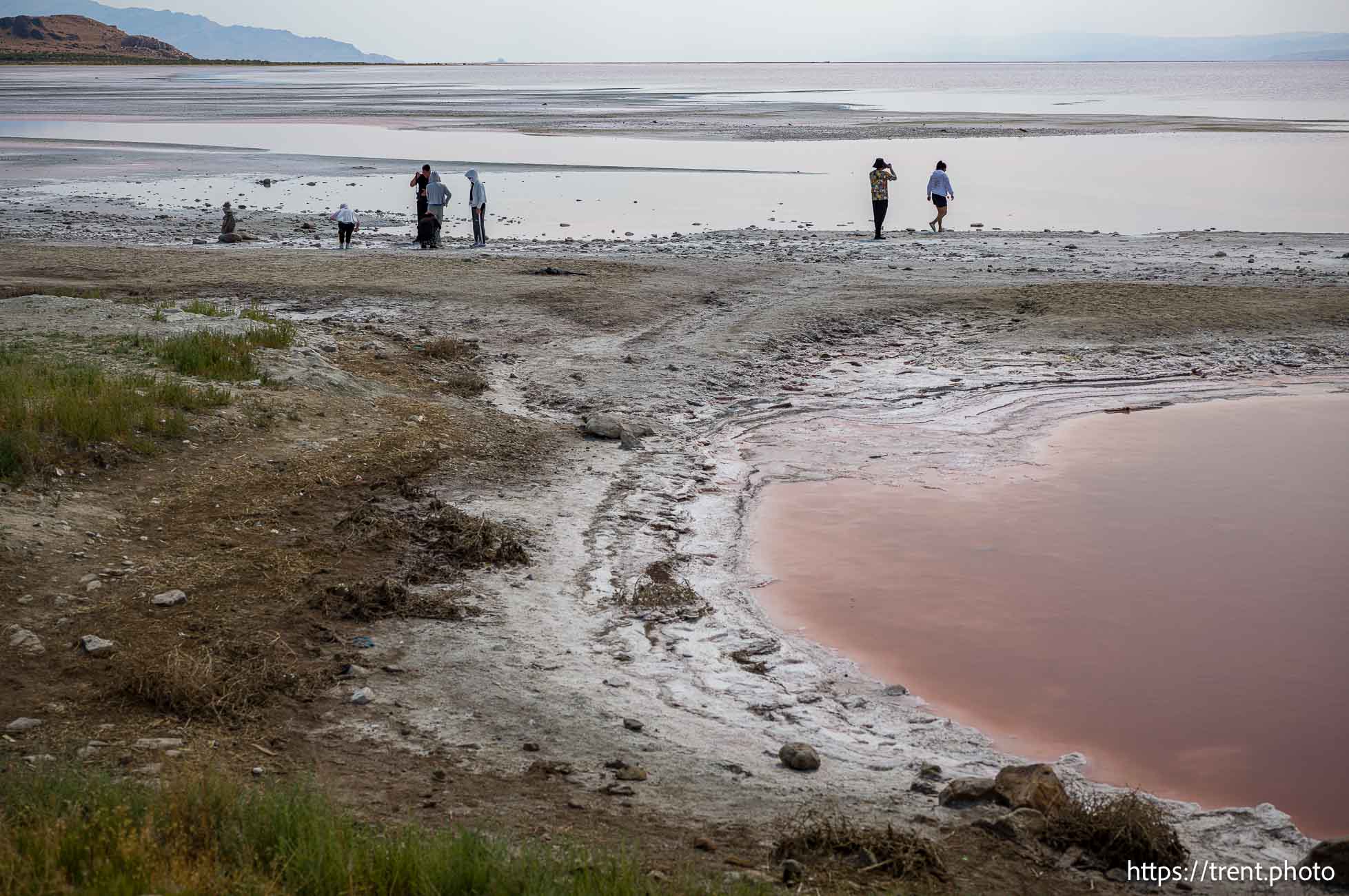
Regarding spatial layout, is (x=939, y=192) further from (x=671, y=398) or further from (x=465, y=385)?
(x=465, y=385)

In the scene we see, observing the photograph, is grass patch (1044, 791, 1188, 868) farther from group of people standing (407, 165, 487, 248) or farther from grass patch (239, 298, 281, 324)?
group of people standing (407, 165, 487, 248)

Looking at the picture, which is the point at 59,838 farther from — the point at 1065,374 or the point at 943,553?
the point at 1065,374

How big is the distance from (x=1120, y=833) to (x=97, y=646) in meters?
5.38

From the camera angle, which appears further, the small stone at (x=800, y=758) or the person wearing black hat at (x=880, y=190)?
the person wearing black hat at (x=880, y=190)

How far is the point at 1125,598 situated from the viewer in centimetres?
876

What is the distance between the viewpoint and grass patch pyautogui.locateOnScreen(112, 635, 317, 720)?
6.08 m

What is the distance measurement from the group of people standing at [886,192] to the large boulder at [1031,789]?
1946cm

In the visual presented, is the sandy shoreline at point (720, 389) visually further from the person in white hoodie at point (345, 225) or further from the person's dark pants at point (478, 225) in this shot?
the person in white hoodie at point (345, 225)

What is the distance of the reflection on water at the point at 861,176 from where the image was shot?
2739 centimetres

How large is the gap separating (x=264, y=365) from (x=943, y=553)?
6.96 metres

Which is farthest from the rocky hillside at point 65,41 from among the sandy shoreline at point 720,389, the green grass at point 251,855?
the green grass at point 251,855

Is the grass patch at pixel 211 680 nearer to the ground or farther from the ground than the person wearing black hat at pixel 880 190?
nearer to the ground

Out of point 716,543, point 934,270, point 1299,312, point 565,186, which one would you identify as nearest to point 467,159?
point 565,186

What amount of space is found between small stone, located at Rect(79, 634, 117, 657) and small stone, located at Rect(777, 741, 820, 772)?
3.76m
